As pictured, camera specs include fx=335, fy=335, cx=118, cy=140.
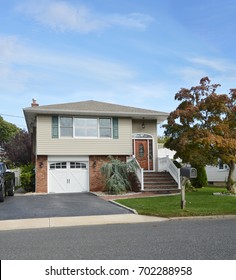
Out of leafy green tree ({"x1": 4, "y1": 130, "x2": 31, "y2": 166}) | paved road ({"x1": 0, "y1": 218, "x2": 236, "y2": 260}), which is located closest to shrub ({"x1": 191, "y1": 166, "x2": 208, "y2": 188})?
paved road ({"x1": 0, "y1": 218, "x2": 236, "y2": 260})

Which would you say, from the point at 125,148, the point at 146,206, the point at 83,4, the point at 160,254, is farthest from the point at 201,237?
the point at 125,148

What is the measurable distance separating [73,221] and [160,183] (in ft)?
33.1

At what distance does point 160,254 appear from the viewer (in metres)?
6.25

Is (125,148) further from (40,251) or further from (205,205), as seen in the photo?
(40,251)

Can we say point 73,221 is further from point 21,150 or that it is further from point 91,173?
point 21,150

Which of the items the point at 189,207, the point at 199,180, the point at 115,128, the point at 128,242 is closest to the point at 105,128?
the point at 115,128

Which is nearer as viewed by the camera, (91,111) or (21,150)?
(91,111)

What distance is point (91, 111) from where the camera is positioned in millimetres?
20391

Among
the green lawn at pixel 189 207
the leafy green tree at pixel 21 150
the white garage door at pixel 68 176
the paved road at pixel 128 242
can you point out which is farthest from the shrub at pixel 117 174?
the leafy green tree at pixel 21 150

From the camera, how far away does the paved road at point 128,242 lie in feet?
20.5

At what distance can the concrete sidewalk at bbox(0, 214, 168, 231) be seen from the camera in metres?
10.2

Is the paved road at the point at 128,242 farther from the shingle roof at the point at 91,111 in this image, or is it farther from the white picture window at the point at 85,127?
the white picture window at the point at 85,127

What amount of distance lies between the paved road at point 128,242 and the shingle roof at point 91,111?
37.1ft

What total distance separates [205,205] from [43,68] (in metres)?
12.9
